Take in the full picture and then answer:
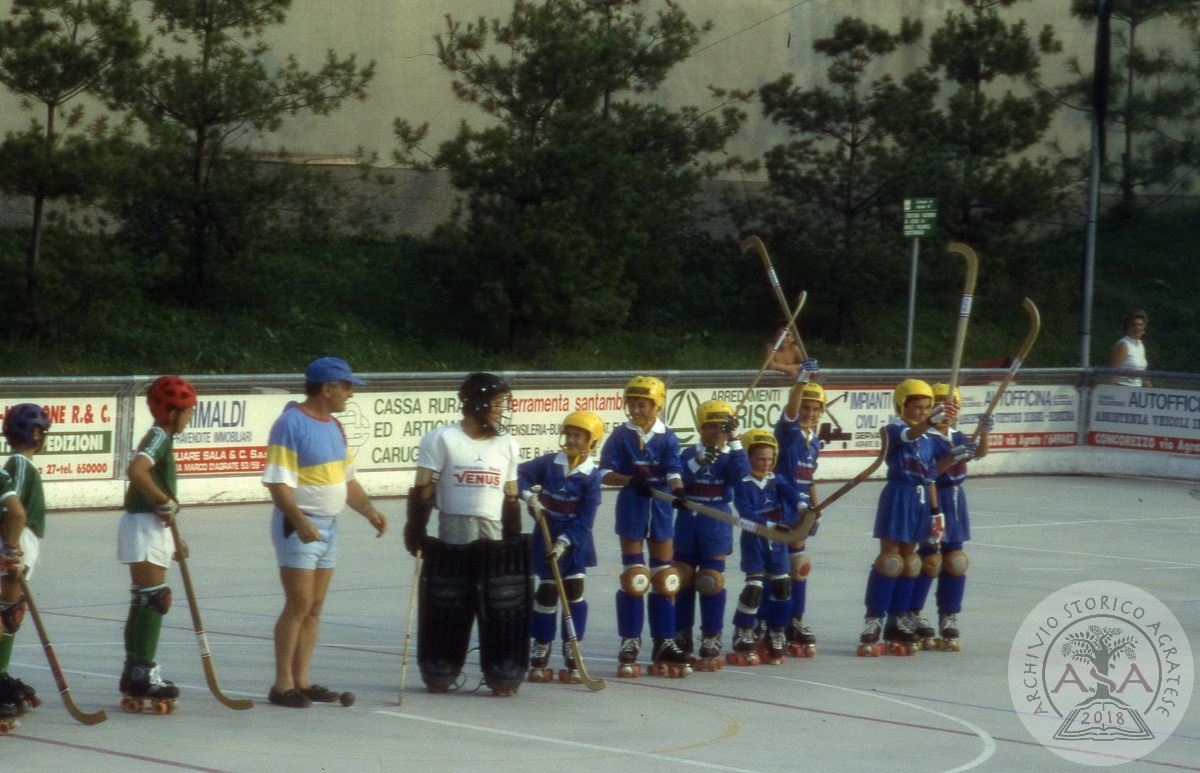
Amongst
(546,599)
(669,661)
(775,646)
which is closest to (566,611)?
(546,599)

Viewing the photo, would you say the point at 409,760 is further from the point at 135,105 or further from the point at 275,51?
the point at 275,51

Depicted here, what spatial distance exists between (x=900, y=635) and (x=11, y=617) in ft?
19.5

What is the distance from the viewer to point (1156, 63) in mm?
36562

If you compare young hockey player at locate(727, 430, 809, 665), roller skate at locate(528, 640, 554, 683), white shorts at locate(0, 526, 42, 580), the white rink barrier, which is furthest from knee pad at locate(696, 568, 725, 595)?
white shorts at locate(0, 526, 42, 580)

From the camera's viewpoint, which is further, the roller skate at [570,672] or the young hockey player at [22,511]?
the roller skate at [570,672]

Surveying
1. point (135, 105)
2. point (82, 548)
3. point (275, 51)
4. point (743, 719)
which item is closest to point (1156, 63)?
point (275, 51)

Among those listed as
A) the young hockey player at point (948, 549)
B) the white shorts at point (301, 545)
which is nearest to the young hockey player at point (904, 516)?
the young hockey player at point (948, 549)

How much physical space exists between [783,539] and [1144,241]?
30.6 meters

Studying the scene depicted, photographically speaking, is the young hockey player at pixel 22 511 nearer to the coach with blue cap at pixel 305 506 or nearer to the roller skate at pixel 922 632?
the coach with blue cap at pixel 305 506

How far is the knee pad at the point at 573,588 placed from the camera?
34.2ft

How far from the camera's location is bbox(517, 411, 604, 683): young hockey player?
34.0 ft

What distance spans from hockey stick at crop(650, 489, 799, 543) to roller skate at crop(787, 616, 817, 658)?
1.01m

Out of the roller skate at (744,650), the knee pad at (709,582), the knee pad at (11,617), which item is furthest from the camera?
the roller skate at (744,650)

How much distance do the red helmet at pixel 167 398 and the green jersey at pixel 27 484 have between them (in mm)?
667
